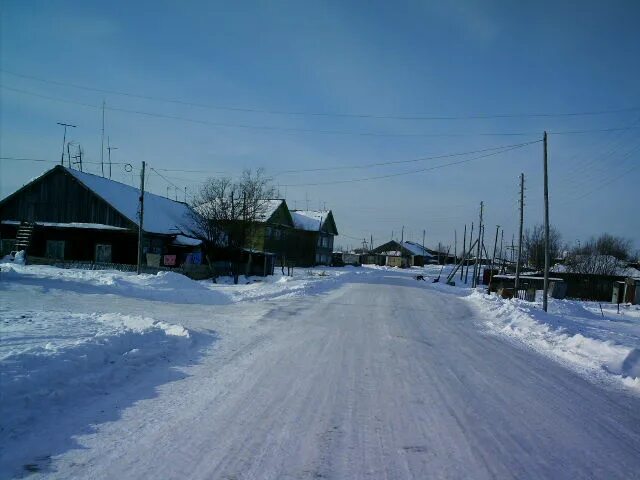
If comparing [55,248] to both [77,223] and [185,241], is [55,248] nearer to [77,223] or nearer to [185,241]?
[77,223]

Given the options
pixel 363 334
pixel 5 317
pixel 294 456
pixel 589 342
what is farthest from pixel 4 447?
pixel 589 342

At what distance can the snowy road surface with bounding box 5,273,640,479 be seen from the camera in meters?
3.85

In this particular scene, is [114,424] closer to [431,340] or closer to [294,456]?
[294,456]

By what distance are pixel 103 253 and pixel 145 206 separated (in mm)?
4754

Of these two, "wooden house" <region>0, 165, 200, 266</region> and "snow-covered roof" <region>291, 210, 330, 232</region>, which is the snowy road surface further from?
"snow-covered roof" <region>291, 210, 330, 232</region>

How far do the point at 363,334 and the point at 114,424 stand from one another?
700 centimetres

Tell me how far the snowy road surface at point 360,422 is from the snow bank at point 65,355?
498 millimetres

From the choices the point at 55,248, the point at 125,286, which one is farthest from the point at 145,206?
the point at 125,286

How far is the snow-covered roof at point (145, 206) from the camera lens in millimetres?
33281

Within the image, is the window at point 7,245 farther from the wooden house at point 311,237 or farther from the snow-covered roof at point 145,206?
the wooden house at point 311,237

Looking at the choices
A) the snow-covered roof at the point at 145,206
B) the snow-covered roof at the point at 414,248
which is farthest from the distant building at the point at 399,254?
the snow-covered roof at the point at 145,206

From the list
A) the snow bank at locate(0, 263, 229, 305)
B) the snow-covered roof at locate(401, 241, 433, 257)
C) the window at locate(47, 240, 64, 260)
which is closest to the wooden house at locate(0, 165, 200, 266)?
the window at locate(47, 240, 64, 260)

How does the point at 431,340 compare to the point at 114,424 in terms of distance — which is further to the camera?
the point at 431,340

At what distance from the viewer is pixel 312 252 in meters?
65.6
